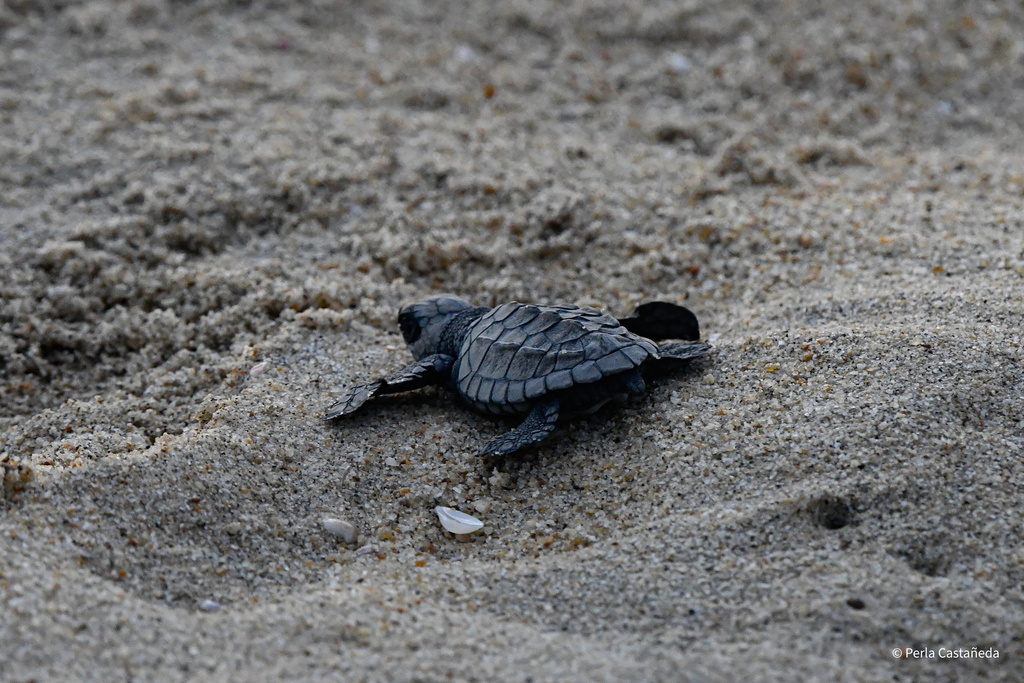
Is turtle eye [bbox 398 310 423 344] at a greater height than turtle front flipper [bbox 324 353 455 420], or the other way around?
turtle eye [bbox 398 310 423 344]

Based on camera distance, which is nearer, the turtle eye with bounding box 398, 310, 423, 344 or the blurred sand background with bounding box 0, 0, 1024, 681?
the blurred sand background with bounding box 0, 0, 1024, 681

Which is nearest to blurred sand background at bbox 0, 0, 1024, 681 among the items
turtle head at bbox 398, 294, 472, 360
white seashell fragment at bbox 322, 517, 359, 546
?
white seashell fragment at bbox 322, 517, 359, 546

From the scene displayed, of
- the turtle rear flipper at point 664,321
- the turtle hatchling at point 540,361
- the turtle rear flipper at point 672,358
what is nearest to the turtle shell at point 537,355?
the turtle hatchling at point 540,361

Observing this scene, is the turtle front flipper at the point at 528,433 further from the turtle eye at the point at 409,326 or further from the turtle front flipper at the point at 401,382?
the turtle eye at the point at 409,326

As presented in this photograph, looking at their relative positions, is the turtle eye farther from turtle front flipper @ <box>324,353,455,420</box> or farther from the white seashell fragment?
the white seashell fragment

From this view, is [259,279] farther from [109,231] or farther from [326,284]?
[109,231]

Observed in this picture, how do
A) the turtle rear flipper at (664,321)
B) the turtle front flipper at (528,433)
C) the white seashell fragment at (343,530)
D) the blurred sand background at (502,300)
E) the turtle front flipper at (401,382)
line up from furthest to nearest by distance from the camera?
the turtle rear flipper at (664,321) → the turtle front flipper at (401,382) → the turtle front flipper at (528,433) → the white seashell fragment at (343,530) → the blurred sand background at (502,300)

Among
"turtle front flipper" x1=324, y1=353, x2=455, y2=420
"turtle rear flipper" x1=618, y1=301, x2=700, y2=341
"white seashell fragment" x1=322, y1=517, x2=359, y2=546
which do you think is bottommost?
"white seashell fragment" x1=322, y1=517, x2=359, y2=546
